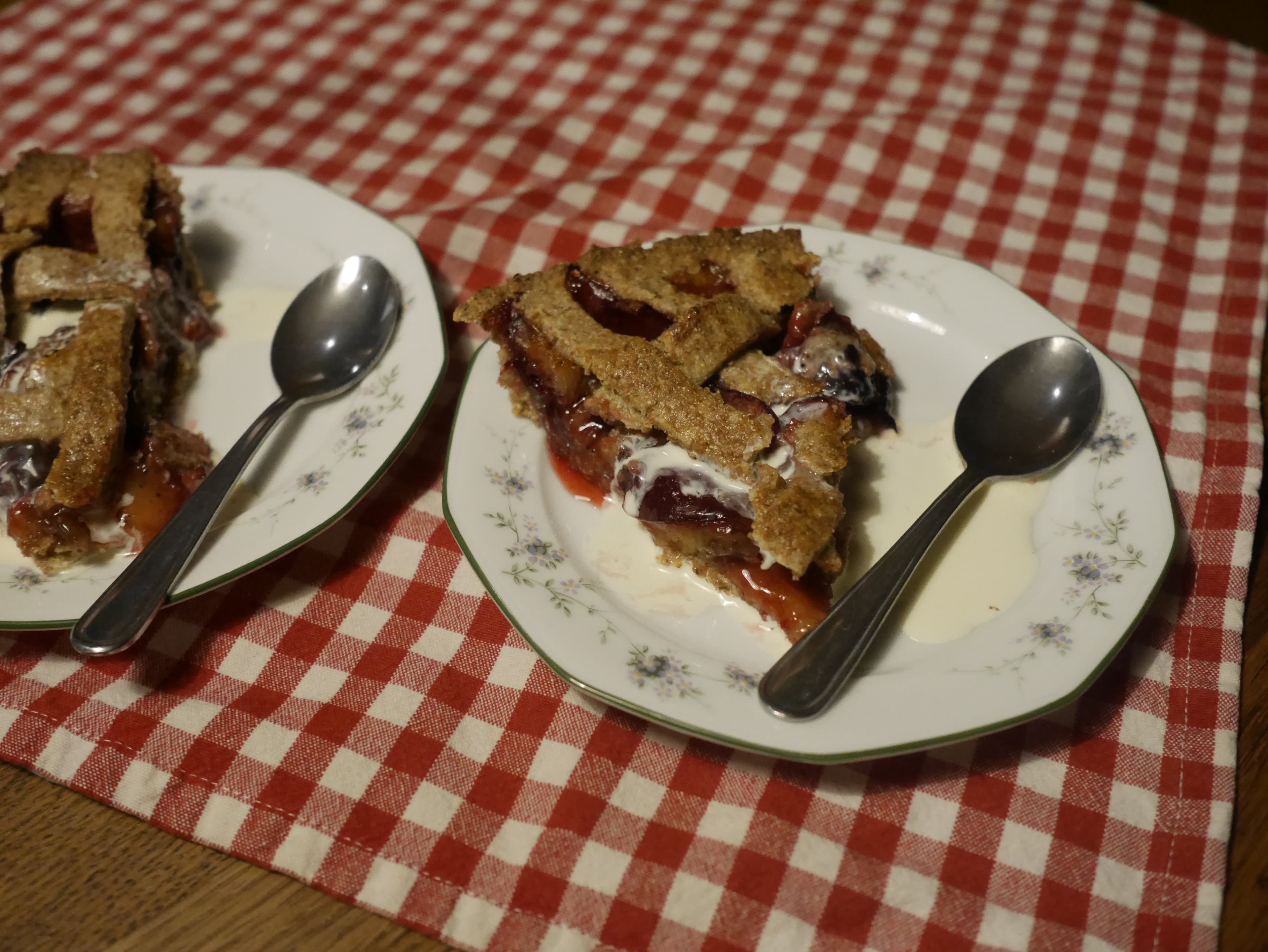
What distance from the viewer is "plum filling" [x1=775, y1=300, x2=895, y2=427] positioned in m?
1.89

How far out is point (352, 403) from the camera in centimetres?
204

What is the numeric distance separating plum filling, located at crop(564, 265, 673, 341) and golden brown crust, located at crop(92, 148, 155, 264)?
976mm

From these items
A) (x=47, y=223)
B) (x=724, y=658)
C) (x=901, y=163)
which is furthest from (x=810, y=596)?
(x=47, y=223)

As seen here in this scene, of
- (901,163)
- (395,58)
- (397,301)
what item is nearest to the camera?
(397,301)

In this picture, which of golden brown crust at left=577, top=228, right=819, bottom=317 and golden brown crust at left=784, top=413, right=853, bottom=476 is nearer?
golden brown crust at left=784, top=413, right=853, bottom=476

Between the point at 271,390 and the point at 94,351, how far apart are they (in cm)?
35

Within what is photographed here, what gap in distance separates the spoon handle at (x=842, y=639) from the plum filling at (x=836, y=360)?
11.9 inches

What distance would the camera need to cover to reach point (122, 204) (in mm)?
2195

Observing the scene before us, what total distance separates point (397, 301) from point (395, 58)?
1.53 meters

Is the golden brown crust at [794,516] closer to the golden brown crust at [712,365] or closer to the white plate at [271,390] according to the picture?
the golden brown crust at [712,365]

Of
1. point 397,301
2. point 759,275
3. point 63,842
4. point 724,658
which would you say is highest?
point 759,275

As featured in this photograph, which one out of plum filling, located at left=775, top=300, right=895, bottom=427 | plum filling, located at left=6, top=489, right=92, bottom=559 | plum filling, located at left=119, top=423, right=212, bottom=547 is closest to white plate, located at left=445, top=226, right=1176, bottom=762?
plum filling, located at left=775, top=300, right=895, bottom=427

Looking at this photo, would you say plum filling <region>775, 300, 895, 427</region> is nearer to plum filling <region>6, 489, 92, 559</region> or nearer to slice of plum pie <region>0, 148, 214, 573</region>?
slice of plum pie <region>0, 148, 214, 573</region>

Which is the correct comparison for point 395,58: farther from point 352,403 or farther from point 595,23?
point 352,403
